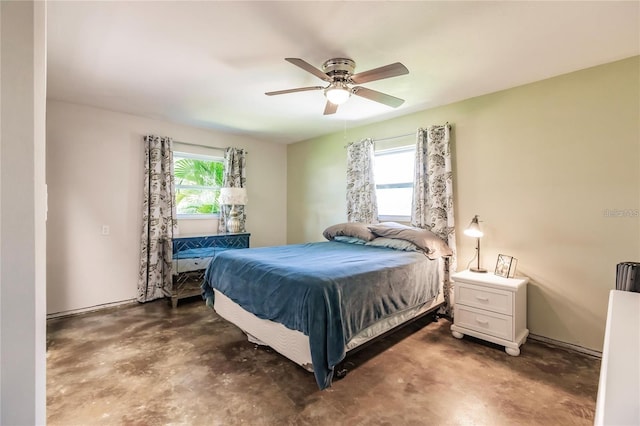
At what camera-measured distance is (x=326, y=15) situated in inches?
70.4

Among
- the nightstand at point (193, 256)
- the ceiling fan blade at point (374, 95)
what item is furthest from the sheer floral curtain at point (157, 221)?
the ceiling fan blade at point (374, 95)

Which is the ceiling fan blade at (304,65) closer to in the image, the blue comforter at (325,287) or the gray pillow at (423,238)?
the blue comforter at (325,287)

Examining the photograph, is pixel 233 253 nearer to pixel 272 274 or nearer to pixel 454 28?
pixel 272 274

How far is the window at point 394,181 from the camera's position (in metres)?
3.79

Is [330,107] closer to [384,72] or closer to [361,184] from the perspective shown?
[384,72]

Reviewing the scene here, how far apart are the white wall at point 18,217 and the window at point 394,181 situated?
358 cm

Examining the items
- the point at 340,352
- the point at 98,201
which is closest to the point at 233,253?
the point at 340,352

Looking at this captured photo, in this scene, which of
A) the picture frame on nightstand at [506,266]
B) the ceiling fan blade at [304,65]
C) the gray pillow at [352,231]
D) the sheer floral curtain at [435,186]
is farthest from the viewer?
the gray pillow at [352,231]

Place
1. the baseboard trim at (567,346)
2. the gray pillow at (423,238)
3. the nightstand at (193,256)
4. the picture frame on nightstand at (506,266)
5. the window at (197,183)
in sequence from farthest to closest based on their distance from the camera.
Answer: the window at (197,183)
the nightstand at (193,256)
the gray pillow at (423,238)
the picture frame on nightstand at (506,266)
the baseboard trim at (567,346)

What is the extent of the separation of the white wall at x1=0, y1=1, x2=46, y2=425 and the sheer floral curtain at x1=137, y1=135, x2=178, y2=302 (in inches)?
134

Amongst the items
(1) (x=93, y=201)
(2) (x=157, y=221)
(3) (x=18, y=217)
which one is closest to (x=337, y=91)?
(3) (x=18, y=217)

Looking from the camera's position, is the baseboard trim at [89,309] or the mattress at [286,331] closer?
the mattress at [286,331]

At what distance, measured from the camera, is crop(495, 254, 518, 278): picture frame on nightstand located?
9.08 feet

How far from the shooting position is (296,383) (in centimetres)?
204
